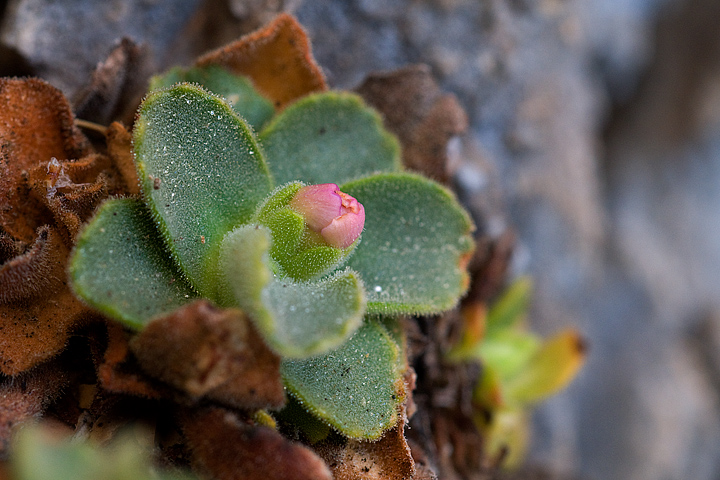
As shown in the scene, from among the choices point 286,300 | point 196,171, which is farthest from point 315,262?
point 196,171

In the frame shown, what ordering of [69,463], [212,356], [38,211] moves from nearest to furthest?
1. [69,463]
2. [212,356]
3. [38,211]

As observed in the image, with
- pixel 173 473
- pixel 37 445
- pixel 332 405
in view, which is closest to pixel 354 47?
pixel 332 405

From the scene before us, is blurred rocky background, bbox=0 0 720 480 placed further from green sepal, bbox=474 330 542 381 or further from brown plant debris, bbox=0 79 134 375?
green sepal, bbox=474 330 542 381

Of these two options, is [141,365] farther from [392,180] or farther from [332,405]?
[392,180]

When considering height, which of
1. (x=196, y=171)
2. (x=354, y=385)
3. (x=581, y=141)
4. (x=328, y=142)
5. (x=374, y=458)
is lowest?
(x=581, y=141)

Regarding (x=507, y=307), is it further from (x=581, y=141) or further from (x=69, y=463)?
(x=69, y=463)

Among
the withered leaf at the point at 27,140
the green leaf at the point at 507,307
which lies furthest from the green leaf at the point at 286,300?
the green leaf at the point at 507,307
